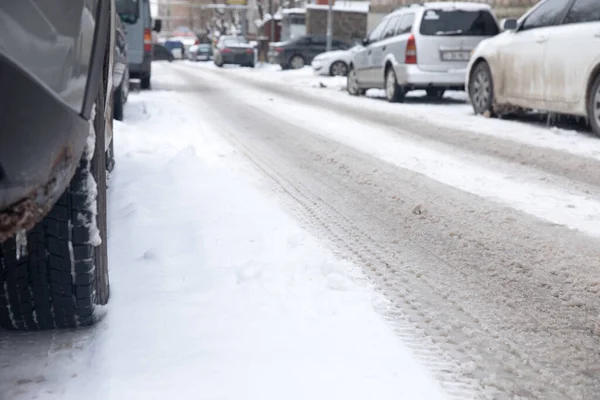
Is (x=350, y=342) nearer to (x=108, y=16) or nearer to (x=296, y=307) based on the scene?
(x=296, y=307)

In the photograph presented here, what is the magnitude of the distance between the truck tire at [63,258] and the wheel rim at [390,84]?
10.4 metres

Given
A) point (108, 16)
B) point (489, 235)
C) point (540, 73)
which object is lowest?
point (489, 235)

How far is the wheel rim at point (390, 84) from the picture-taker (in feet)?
40.3

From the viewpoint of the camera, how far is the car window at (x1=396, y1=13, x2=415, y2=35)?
1211 cm

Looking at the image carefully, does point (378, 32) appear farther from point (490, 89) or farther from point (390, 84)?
point (490, 89)

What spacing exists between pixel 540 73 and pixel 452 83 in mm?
3584

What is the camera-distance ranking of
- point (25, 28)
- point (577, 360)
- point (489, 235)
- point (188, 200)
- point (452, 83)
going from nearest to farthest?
point (25, 28)
point (577, 360)
point (489, 235)
point (188, 200)
point (452, 83)

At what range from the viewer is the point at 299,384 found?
6.68ft

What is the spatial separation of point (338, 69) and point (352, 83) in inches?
357

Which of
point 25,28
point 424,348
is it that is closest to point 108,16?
point 25,28

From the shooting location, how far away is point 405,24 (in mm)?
12375

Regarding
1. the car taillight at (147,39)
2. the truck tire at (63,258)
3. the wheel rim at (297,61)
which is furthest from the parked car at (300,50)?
the truck tire at (63,258)

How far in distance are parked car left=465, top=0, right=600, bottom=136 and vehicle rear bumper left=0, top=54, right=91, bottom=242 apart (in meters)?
6.46

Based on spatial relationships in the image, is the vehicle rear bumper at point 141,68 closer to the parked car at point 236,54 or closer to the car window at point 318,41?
the car window at point 318,41
